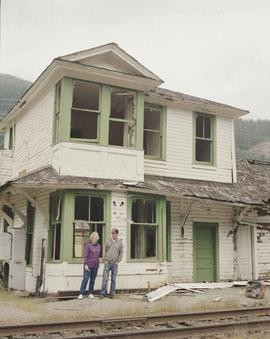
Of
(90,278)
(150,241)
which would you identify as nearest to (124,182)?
(150,241)

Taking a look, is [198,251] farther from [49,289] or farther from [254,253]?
[49,289]

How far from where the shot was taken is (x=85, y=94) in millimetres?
15758

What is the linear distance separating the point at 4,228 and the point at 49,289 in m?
6.82

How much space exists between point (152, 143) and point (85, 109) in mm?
3157

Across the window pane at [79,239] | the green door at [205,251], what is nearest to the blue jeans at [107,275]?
the window pane at [79,239]

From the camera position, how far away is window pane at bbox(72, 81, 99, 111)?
14.7 meters

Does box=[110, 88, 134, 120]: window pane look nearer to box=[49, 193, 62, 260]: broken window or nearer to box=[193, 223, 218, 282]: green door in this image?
box=[49, 193, 62, 260]: broken window

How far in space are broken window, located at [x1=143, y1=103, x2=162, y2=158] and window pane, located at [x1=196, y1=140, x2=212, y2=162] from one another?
171 cm

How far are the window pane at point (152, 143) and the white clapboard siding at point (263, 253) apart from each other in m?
4.83

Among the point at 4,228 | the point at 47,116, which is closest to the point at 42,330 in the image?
the point at 47,116

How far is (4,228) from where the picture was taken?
757 inches

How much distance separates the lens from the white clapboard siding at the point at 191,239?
15883mm

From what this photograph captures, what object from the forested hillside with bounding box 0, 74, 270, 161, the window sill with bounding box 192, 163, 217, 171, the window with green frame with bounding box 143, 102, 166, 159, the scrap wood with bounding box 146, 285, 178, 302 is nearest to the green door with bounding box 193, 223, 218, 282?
the window sill with bounding box 192, 163, 217, 171

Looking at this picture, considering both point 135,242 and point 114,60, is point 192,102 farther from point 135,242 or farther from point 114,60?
point 135,242
